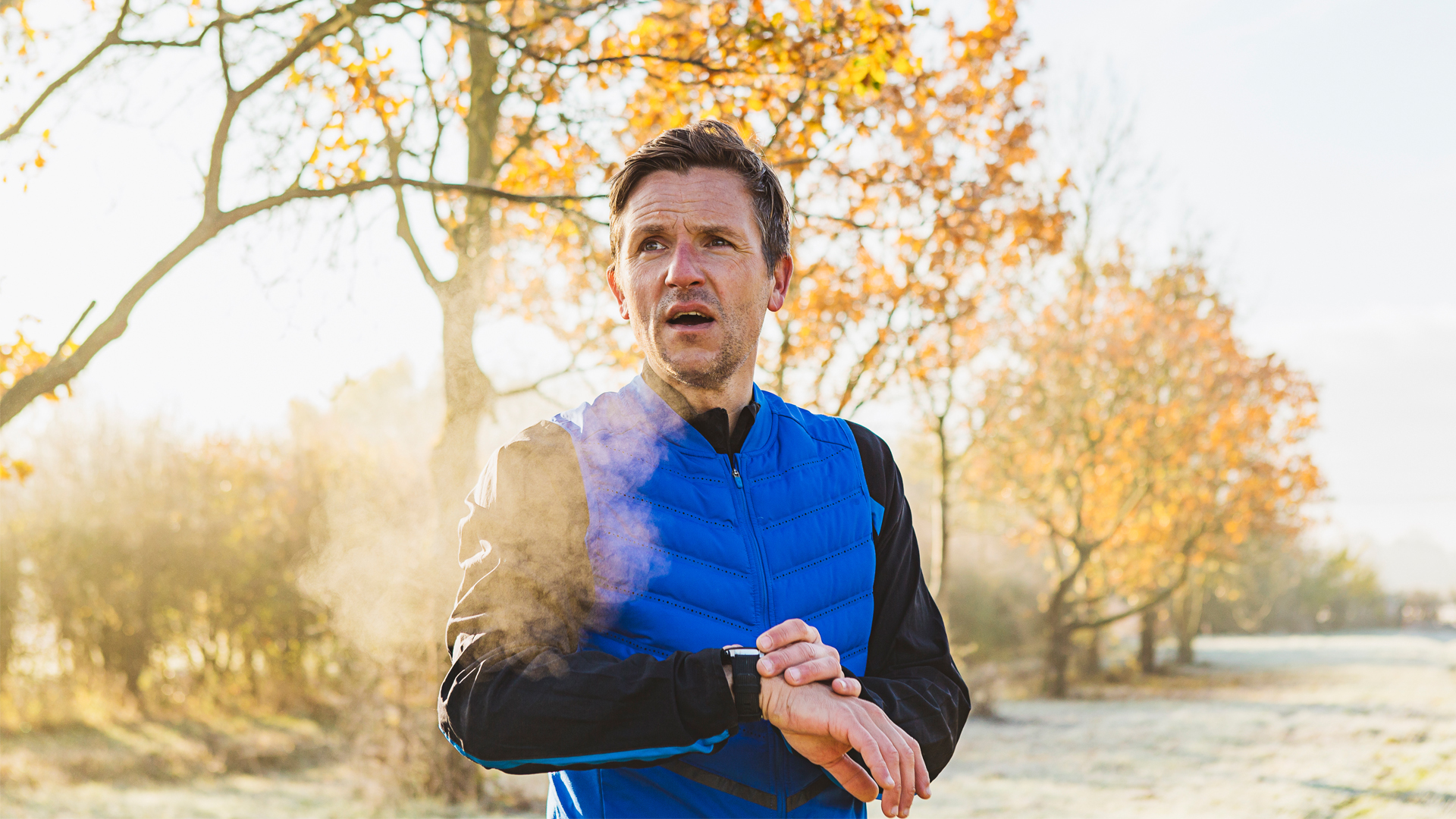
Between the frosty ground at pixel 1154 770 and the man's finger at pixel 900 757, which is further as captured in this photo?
the frosty ground at pixel 1154 770

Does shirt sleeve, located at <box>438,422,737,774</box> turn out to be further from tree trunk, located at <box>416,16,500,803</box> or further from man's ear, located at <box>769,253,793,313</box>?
tree trunk, located at <box>416,16,500,803</box>

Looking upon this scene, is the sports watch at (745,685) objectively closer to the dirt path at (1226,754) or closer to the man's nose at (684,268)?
the man's nose at (684,268)

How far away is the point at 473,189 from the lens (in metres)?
3.87

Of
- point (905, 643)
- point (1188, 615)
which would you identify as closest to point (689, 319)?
point (905, 643)

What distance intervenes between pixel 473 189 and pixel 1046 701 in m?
14.1

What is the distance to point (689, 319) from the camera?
1561 mm

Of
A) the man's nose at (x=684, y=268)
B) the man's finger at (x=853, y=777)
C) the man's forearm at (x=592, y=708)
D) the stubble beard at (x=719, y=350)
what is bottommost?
the man's finger at (x=853, y=777)

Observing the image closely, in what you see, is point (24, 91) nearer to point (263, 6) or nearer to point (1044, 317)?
point (263, 6)

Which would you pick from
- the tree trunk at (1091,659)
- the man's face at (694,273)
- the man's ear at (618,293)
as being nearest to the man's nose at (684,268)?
the man's face at (694,273)

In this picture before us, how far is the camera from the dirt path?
770 centimetres

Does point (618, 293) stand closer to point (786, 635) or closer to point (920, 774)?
point (786, 635)

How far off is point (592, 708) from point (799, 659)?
292 millimetres

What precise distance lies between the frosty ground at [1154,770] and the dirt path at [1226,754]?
0.03m

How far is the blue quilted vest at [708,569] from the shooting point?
1.39 m
